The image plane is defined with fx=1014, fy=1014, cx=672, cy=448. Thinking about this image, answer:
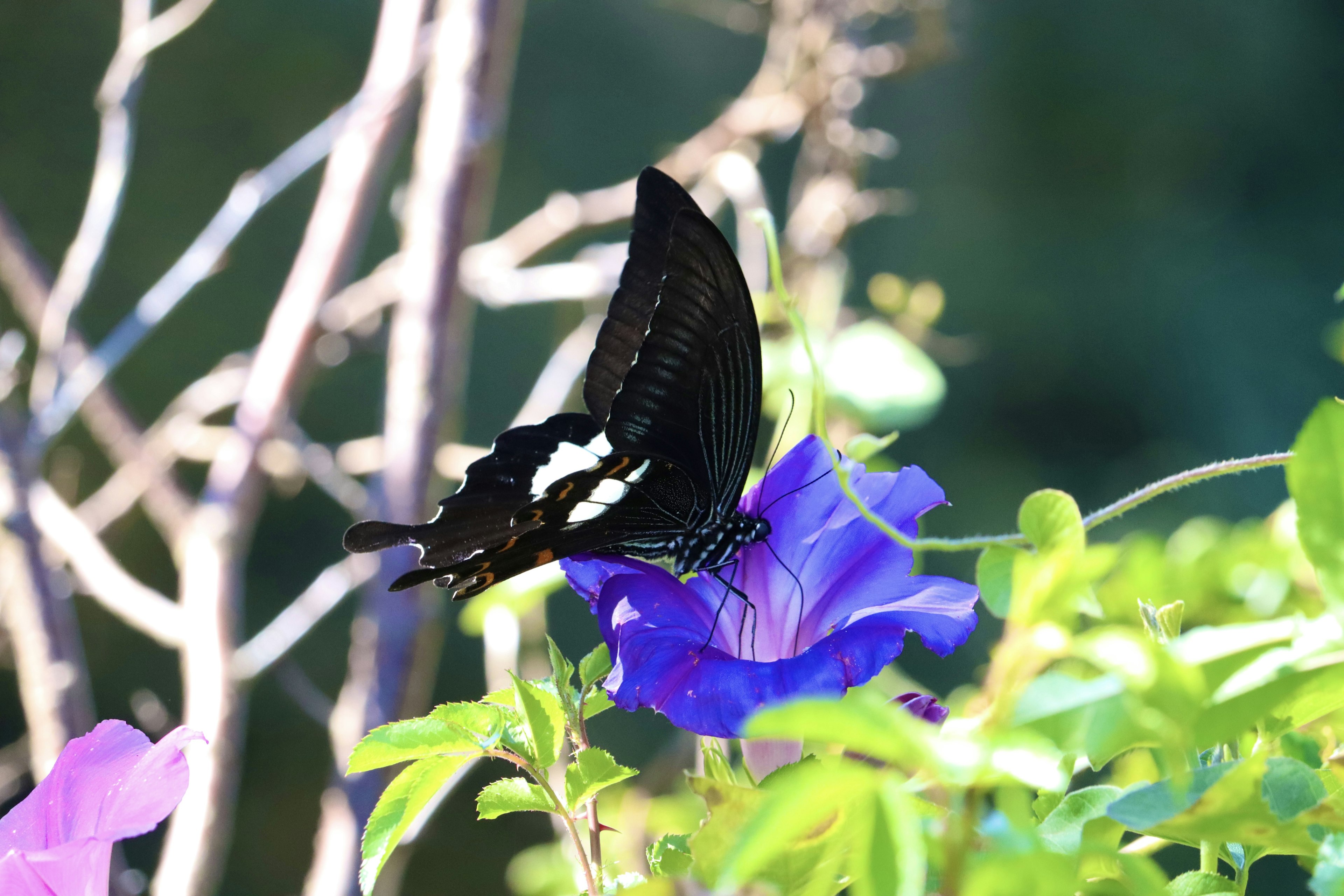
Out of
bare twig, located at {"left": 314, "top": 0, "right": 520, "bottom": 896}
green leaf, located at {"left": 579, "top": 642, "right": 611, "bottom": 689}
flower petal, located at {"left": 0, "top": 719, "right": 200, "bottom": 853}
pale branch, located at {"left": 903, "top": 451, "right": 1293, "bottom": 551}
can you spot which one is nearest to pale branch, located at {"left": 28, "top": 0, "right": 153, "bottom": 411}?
bare twig, located at {"left": 314, "top": 0, "right": 520, "bottom": 896}

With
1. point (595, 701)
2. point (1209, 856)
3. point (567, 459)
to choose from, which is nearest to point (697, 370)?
point (567, 459)

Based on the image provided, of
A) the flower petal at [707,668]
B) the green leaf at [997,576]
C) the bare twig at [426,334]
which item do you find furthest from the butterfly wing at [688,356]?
the bare twig at [426,334]

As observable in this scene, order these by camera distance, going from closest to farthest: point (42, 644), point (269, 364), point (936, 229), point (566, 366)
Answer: point (42, 644) → point (269, 364) → point (566, 366) → point (936, 229)

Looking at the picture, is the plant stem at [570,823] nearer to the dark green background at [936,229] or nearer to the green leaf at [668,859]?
the green leaf at [668,859]

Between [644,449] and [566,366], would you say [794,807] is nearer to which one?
[644,449]

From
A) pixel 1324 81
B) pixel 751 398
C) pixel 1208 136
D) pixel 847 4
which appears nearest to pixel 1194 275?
pixel 1208 136

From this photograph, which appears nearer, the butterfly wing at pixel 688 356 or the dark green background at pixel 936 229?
the butterfly wing at pixel 688 356
